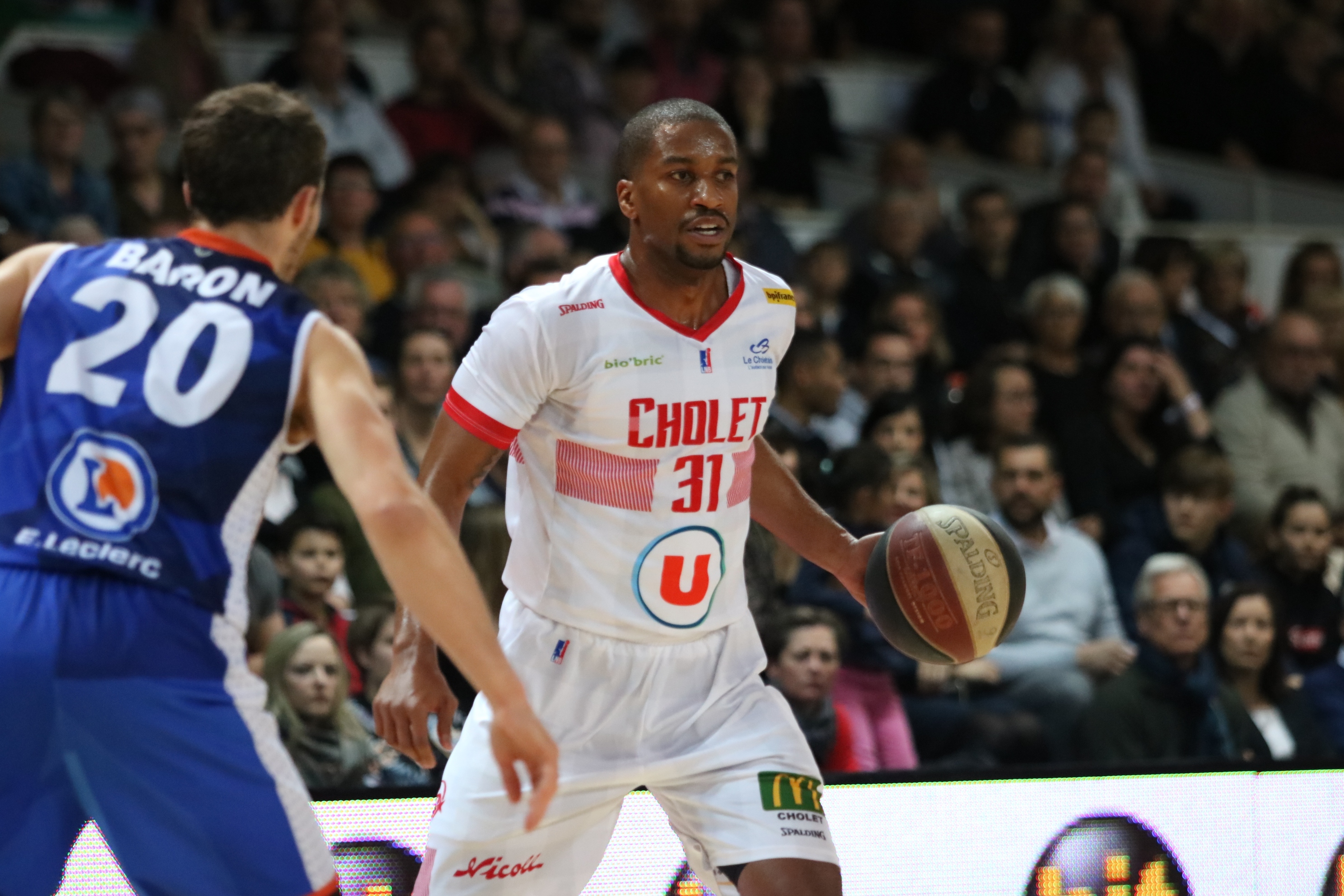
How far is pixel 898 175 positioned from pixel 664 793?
22.8ft

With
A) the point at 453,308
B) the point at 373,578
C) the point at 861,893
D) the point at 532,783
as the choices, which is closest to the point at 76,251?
the point at 532,783

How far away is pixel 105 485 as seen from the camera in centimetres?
297

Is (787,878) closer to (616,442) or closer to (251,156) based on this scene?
(616,442)

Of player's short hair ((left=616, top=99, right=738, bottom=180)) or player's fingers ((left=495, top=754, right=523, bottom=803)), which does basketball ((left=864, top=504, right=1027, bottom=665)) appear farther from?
player's fingers ((left=495, top=754, right=523, bottom=803))

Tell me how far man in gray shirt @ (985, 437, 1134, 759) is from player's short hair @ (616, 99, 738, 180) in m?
3.43

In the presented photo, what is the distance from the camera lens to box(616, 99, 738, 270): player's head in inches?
155

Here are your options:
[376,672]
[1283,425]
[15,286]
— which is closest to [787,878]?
[15,286]

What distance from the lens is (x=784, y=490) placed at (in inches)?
171

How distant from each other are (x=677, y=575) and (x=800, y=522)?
0.51 m

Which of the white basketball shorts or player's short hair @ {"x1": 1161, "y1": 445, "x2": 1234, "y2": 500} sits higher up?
player's short hair @ {"x1": 1161, "y1": 445, "x2": 1234, "y2": 500}

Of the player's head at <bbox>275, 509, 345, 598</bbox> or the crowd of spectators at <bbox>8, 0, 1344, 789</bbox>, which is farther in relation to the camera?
the crowd of spectators at <bbox>8, 0, 1344, 789</bbox>

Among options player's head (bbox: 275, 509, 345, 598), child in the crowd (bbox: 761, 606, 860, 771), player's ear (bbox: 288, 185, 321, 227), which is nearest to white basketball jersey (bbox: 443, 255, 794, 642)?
player's ear (bbox: 288, 185, 321, 227)

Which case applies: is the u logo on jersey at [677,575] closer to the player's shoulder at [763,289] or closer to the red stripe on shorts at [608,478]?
the red stripe on shorts at [608,478]

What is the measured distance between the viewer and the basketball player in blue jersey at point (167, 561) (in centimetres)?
291
